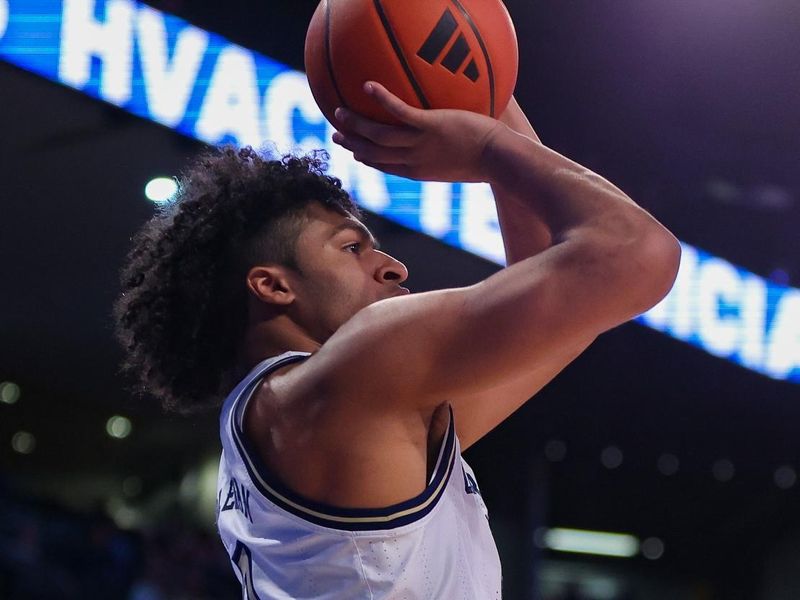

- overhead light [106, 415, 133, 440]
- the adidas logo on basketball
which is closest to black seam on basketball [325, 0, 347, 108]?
the adidas logo on basketball

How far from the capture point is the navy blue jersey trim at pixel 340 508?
1.27m

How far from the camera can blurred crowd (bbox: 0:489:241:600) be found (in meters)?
6.57

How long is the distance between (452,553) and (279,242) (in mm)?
550

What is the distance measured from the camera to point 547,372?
1706 millimetres

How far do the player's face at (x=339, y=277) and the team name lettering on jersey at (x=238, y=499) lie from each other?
250mm

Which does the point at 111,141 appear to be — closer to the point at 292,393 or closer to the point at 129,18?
the point at 129,18

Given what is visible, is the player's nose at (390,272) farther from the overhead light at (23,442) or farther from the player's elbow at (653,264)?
Answer: the overhead light at (23,442)

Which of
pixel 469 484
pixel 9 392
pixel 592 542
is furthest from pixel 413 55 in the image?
pixel 592 542

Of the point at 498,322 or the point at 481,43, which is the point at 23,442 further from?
the point at 498,322

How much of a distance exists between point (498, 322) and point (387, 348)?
142 mm

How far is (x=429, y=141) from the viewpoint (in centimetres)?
138

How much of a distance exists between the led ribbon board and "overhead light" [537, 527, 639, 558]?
277 inches

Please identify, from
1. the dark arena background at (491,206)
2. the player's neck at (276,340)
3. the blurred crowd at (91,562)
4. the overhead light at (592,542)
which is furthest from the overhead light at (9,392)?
the player's neck at (276,340)

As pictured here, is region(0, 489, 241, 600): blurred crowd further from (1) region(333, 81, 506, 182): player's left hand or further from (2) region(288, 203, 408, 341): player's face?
(1) region(333, 81, 506, 182): player's left hand
